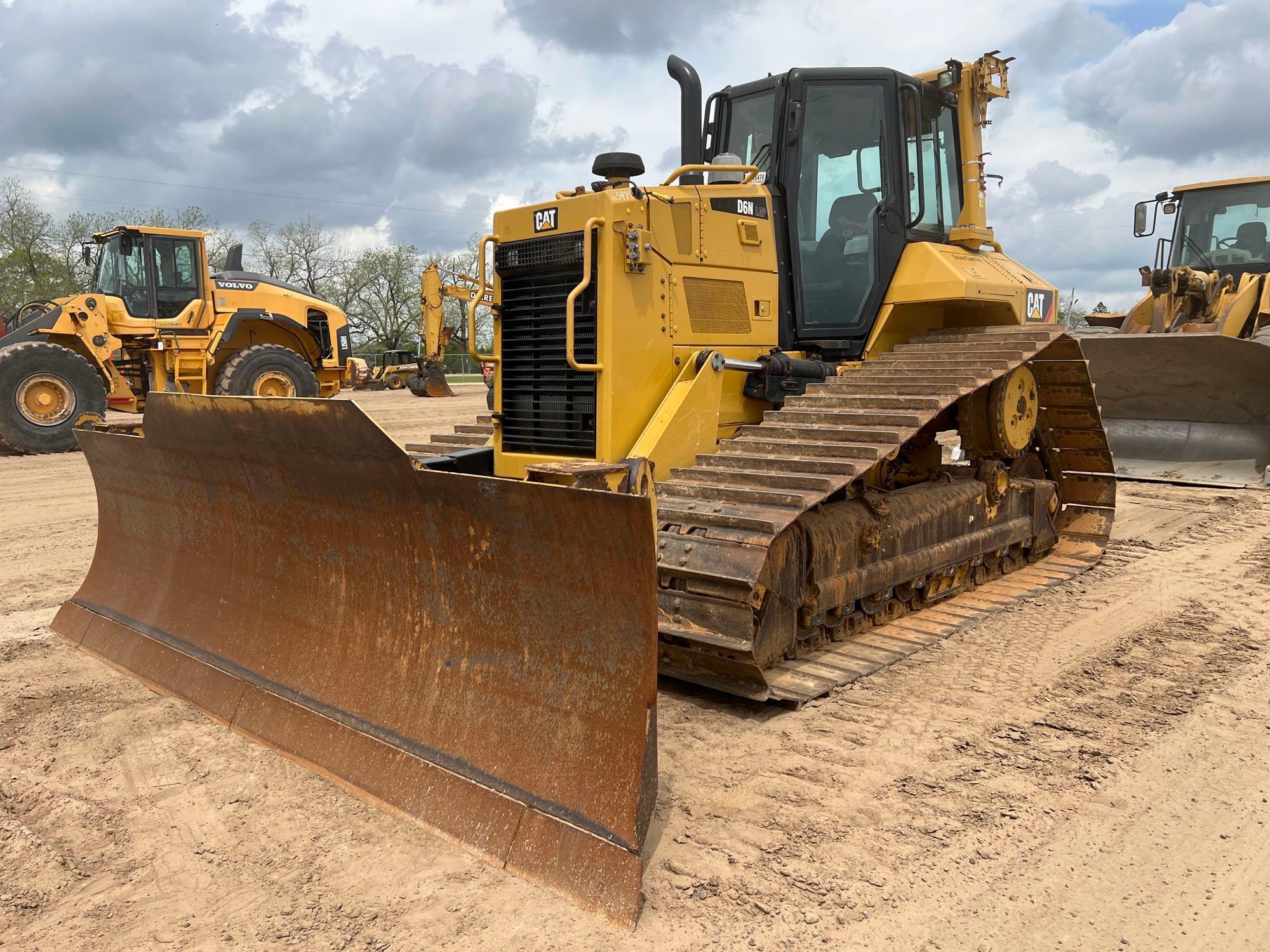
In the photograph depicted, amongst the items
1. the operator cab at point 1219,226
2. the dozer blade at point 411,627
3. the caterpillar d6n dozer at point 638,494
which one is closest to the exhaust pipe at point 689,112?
the caterpillar d6n dozer at point 638,494

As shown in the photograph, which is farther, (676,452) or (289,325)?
(289,325)

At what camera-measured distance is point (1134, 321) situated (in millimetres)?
12211

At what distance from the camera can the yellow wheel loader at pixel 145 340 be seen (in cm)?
1215

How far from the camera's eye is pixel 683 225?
487 centimetres

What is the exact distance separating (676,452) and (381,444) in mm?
1756

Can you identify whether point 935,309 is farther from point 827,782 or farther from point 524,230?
point 827,782

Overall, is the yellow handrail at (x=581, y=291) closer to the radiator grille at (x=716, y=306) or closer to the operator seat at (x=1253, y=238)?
the radiator grille at (x=716, y=306)

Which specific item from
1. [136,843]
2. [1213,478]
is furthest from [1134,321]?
[136,843]

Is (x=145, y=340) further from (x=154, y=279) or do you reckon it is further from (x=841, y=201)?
(x=841, y=201)

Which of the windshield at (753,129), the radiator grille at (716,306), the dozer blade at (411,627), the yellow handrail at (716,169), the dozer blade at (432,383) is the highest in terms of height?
the windshield at (753,129)

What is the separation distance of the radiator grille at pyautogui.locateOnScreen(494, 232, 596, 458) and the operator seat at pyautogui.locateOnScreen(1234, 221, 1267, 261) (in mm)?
10785

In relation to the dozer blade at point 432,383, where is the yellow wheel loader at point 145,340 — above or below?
above

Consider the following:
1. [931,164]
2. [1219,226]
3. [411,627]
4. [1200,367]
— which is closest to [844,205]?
[931,164]

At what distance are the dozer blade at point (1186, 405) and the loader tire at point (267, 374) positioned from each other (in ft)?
32.5
